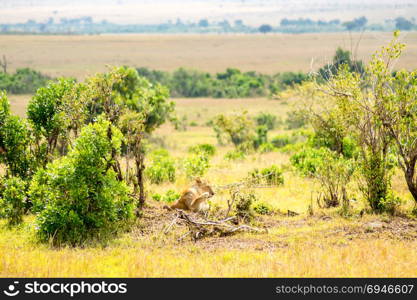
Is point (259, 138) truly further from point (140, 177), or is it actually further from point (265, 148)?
point (140, 177)

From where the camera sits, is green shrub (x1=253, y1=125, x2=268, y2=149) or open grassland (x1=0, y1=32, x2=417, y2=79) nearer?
green shrub (x1=253, y1=125, x2=268, y2=149)

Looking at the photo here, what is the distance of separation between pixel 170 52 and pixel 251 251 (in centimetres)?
11148

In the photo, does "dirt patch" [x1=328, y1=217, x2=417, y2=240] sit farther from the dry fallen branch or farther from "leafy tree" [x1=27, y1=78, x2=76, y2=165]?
"leafy tree" [x1=27, y1=78, x2=76, y2=165]

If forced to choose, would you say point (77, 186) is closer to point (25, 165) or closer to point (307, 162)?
point (25, 165)

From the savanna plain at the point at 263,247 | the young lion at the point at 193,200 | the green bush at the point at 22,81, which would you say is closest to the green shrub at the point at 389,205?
the savanna plain at the point at 263,247

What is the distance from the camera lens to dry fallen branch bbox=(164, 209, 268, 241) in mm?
10828

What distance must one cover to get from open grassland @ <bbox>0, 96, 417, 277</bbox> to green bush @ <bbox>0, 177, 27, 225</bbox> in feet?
0.82

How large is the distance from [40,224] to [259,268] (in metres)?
4.30

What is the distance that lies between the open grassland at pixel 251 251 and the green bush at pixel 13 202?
250mm

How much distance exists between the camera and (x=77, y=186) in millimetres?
10484

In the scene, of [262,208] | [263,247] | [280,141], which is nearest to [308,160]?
[262,208]

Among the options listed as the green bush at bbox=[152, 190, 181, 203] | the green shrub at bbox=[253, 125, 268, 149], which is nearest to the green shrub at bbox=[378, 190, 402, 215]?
the green bush at bbox=[152, 190, 181, 203]

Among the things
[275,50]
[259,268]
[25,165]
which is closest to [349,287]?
[259,268]

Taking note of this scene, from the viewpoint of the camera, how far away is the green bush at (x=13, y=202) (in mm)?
11922
